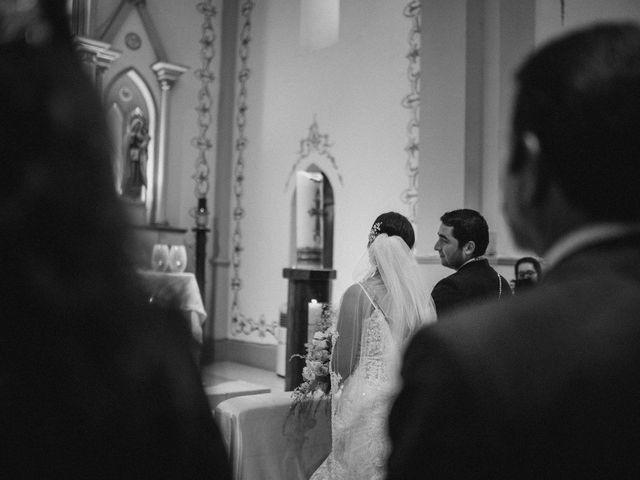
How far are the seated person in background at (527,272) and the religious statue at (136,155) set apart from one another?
4.97 m

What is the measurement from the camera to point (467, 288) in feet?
11.4

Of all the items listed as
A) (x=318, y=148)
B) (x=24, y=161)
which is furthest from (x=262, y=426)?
(x=318, y=148)

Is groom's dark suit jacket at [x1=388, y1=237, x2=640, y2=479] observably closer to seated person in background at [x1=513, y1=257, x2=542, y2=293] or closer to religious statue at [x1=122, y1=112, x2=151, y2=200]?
seated person in background at [x1=513, y1=257, x2=542, y2=293]

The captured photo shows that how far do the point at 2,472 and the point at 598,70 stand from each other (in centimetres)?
77

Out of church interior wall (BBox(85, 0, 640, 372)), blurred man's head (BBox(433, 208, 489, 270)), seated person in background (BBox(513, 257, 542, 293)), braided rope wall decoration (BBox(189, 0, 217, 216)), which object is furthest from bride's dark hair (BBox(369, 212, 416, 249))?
braided rope wall decoration (BBox(189, 0, 217, 216))

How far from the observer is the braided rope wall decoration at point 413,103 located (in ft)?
20.4

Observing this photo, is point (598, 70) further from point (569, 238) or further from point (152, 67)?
point (152, 67)

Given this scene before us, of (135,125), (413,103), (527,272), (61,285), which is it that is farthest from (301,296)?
(61,285)

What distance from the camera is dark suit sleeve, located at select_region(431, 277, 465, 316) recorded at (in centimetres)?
345

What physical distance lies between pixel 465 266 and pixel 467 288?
147 mm

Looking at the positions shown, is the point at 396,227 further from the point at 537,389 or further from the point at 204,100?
the point at 204,100

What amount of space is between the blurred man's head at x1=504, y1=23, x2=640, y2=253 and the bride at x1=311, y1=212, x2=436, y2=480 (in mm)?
2386

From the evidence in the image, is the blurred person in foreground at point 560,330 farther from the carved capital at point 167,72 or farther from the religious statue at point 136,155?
the carved capital at point 167,72

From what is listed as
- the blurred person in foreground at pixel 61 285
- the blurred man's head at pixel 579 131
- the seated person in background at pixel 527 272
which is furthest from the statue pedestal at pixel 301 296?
the blurred person in foreground at pixel 61 285
